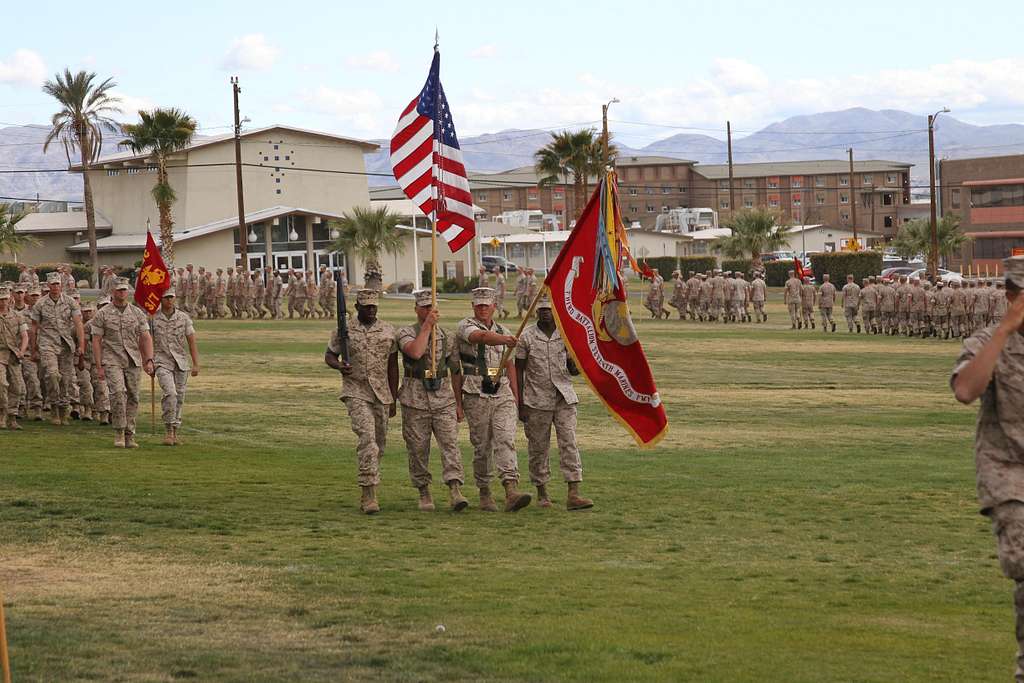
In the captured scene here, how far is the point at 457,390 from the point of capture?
516 inches

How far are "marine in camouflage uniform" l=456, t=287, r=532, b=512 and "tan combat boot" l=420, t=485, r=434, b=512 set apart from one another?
50 centimetres

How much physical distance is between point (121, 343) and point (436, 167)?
520 cm

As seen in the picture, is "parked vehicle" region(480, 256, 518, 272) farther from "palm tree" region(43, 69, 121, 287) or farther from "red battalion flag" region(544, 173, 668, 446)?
"red battalion flag" region(544, 173, 668, 446)

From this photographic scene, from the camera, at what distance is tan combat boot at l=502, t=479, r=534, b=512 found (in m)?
13.2

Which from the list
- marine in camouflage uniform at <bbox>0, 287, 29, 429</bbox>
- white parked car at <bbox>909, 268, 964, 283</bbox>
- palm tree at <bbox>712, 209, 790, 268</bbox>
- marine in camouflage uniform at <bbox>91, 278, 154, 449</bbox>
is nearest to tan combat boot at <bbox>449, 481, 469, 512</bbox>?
marine in camouflage uniform at <bbox>91, 278, 154, 449</bbox>

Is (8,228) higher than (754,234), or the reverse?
(8,228)

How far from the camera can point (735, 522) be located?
12.9 meters

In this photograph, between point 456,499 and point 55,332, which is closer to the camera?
point 456,499

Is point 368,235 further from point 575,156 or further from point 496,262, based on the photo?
point 496,262

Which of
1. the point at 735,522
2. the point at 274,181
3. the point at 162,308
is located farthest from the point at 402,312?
the point at 735,522

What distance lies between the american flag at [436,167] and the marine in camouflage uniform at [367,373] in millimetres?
1470

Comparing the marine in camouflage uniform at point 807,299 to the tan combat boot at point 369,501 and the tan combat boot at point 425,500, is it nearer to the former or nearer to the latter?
the tan combat boot at point 425,500

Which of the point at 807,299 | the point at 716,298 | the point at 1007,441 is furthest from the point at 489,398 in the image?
the point at 716,298

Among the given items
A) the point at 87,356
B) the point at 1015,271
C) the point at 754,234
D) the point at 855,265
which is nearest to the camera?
the point at 1015,271
